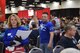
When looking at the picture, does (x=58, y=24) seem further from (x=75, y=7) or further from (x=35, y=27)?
(x=75, y=7)

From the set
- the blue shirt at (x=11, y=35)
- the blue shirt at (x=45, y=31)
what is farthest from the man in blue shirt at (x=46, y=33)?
the blue shirt at (x=11, y=35)

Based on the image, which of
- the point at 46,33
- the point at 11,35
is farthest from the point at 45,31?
the point at 11,35

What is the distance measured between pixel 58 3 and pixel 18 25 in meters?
31.1

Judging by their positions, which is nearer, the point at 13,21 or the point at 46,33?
the point at 13,21

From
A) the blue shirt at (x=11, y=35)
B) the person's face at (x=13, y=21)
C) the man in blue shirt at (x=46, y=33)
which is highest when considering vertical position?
the person's face at (x=13, y=21)

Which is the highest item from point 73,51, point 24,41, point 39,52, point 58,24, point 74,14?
point 73,51

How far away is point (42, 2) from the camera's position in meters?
37.9

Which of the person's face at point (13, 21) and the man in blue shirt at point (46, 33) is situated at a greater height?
the person's face at point (13, 21)

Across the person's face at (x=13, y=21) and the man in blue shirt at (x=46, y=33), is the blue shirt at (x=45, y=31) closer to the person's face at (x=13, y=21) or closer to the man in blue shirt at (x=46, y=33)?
the man in blue shirt at (x=46, y=33)

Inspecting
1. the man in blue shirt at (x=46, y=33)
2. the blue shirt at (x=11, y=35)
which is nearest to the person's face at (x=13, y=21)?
the blue shirt at (x=11, y=35)

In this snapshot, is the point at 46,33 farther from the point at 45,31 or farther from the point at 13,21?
the point at 13,21

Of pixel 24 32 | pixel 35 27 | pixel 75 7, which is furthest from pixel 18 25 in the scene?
pixel 75 7

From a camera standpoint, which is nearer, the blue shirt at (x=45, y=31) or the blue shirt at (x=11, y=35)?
the blue shirt at (x=11, y=35)

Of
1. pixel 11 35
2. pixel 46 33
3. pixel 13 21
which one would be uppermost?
pixel 13 21
